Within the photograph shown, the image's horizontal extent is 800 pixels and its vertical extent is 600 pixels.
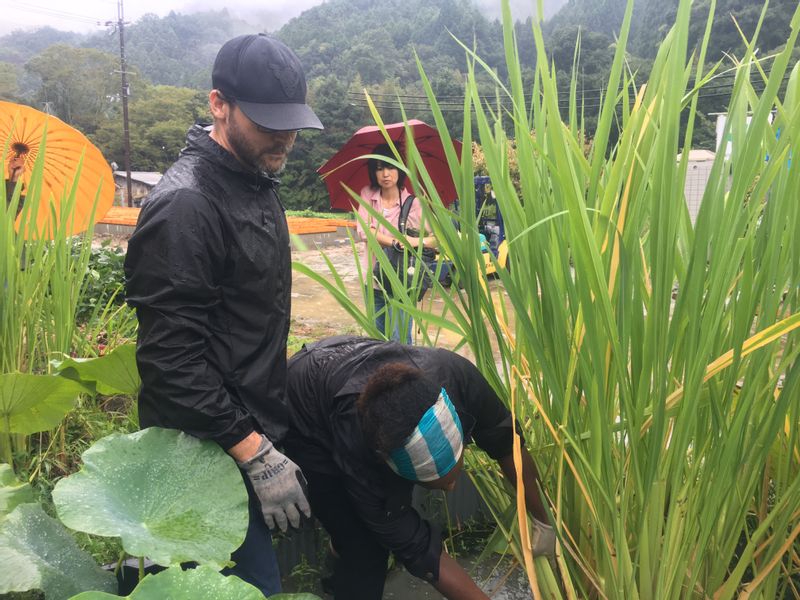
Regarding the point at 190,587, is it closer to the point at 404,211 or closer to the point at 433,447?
the point at 433,447

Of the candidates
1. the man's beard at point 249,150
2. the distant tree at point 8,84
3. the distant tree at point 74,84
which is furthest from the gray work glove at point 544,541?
the distant tree at point 8,84

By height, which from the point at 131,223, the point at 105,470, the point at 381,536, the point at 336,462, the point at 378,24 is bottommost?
the point at 131,223

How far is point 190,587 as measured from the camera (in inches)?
29.0

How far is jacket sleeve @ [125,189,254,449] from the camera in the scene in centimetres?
104

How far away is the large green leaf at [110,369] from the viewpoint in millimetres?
1384

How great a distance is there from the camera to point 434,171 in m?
3.55

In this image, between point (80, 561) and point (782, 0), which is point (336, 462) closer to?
point (80, 561)

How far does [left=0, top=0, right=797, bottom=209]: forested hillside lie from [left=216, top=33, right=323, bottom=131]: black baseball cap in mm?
11111

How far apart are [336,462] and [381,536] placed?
17 cm

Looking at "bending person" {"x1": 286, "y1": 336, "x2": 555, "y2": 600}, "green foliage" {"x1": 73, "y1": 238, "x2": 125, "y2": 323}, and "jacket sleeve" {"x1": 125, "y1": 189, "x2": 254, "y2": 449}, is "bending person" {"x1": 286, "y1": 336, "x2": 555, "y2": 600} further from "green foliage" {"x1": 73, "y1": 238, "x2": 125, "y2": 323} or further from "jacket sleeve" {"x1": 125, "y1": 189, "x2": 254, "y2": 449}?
"green foliage" {"x1": 73, "y1": 238, "x2": 125, "y2": 323}

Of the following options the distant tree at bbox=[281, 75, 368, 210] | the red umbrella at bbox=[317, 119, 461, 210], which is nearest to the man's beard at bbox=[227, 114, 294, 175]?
the red umbrella at bbox=[317, 119, 461, 210]

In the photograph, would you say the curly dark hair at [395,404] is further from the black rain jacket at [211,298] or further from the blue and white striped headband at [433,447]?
the black rain jacket at [211,298]

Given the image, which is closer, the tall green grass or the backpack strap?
the tall green grass

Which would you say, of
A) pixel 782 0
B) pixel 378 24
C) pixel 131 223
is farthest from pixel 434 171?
pixel 378 24
